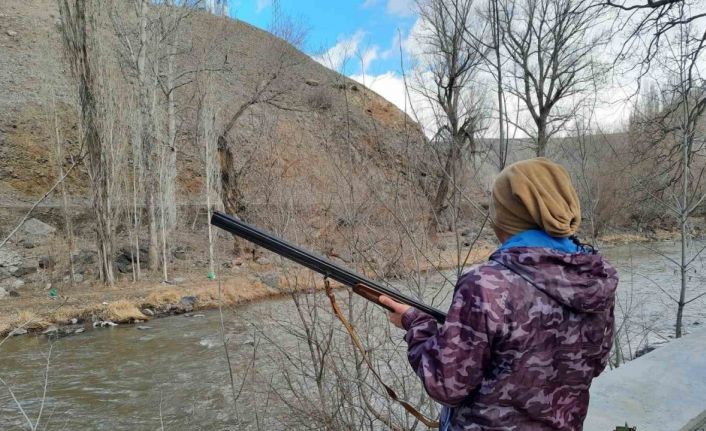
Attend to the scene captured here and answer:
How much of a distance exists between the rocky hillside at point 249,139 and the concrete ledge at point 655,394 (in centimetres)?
176

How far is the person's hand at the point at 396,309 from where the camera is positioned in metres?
1.43

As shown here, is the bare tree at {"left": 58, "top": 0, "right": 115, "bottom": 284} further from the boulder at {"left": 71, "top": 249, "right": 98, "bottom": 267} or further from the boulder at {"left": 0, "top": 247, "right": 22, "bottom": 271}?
the boulder at {"left": 0, "top": 247, "right": 22, "bottom": 271}

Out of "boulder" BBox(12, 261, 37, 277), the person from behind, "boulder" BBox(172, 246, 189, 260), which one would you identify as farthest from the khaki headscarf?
"boulder" BBox(172, 246, 189, 260)

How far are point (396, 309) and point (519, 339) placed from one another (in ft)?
1.45

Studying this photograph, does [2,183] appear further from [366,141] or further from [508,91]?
[508,91]

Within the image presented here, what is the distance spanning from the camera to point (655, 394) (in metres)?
2.65

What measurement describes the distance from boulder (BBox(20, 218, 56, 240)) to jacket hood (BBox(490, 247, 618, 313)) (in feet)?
63.8

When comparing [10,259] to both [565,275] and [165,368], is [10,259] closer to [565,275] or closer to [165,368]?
[165,368]

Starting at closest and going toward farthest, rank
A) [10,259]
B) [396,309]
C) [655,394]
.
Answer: [396,309] → [655,394] → [10,259]

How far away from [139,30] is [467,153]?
558 inches

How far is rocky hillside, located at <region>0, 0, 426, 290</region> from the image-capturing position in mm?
3801

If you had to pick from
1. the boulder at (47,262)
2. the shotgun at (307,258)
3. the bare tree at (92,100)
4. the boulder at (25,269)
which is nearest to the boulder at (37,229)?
the boulder at (25,269)

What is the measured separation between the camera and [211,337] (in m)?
9.11

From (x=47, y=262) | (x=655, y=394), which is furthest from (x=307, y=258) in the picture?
(x=47, y=262)
